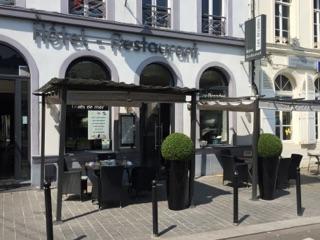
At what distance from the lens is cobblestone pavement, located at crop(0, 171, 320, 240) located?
7398 mm

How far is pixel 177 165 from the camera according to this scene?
889 centimetres

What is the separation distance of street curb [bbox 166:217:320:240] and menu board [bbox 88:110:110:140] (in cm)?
548

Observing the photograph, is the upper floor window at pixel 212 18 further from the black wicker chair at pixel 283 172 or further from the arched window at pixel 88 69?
the black wicker chair at pixel 283 172

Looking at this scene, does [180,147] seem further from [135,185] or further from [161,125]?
[161,125]

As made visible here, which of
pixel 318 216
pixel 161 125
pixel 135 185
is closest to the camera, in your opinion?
pixel 318 216

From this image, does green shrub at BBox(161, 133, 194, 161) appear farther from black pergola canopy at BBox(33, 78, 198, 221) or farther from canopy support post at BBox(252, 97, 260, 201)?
canopy support post at BBox(252, 97, 260, 201)

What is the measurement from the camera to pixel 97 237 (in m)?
7.10

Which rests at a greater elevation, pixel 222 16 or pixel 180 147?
pixel 222 16

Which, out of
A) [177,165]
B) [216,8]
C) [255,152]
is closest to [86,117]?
[177,165]

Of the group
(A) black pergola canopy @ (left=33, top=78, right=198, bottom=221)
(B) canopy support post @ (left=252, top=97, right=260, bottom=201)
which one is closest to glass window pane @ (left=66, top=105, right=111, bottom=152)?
(A) black pergola canopy @ (left=33, top=78, right=198, bottom=221)

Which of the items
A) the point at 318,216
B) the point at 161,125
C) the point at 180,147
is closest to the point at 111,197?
the point at 180,147

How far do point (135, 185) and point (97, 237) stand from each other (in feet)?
8.99

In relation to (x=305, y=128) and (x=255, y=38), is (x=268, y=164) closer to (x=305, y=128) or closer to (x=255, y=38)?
(x=255, y=38)

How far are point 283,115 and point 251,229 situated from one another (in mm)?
9235
